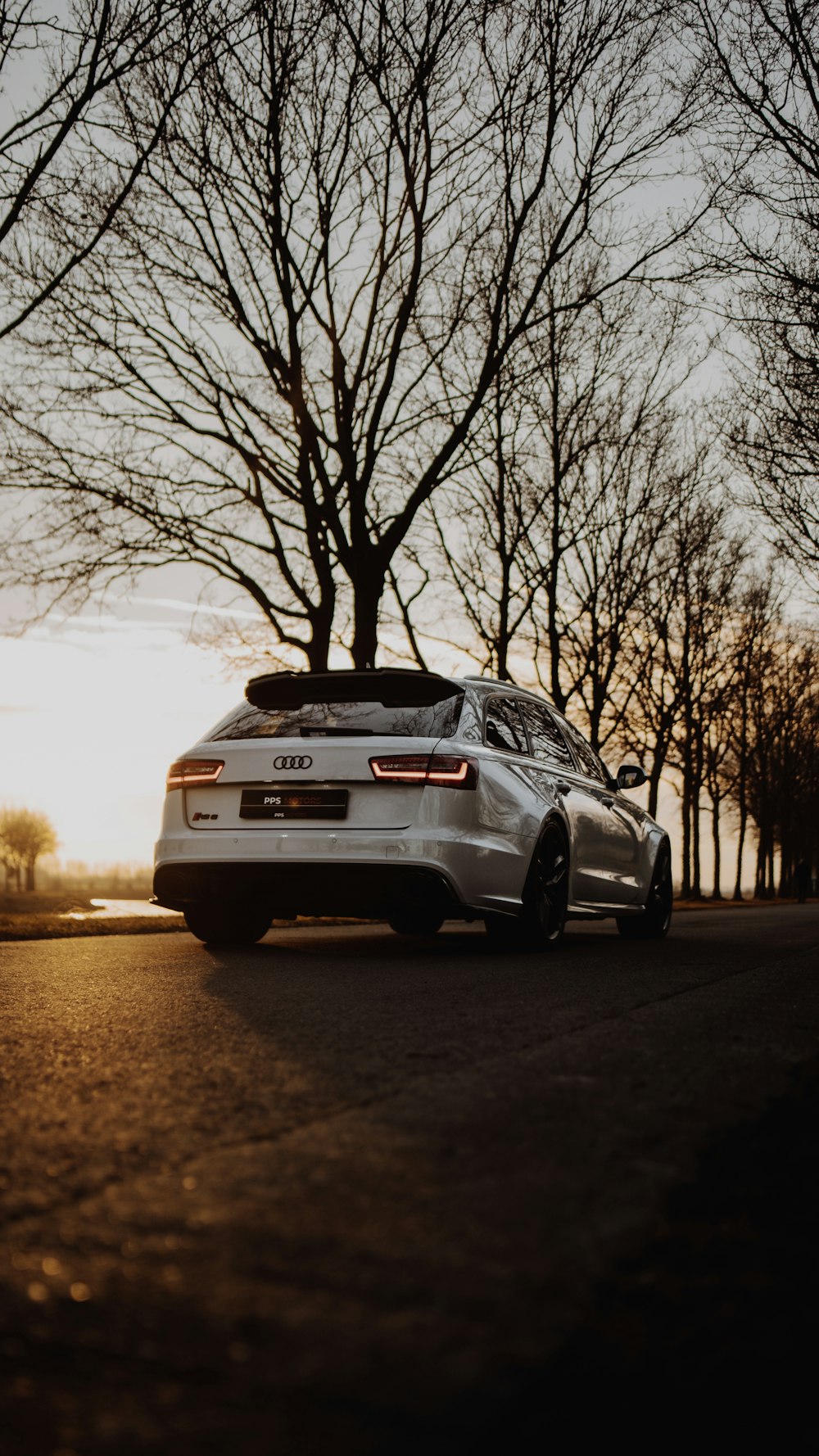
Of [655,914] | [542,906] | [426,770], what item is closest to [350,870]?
[426,770]

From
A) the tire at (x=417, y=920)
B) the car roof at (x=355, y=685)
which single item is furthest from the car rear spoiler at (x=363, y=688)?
the tire at (x=417, y=920)

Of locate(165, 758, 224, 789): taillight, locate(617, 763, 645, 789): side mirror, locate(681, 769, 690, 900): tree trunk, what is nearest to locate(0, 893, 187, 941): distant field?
locate(165, 758, 224, 789): taillight

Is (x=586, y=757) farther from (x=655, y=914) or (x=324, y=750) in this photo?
(x=324, y=750)

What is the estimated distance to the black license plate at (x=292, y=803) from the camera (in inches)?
302

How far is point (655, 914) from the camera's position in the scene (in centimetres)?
1174

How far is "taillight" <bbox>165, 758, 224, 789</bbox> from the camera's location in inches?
318

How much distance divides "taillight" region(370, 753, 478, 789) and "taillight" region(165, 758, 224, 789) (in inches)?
41.3

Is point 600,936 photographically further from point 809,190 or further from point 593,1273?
point 593,1273

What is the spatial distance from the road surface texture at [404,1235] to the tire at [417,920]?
2848mm

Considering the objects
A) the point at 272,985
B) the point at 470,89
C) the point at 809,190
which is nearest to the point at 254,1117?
the point at 272,985

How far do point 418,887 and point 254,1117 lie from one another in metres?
4.33

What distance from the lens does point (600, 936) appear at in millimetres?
12039

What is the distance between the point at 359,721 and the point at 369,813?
0.58 m

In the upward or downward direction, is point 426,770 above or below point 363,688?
below
